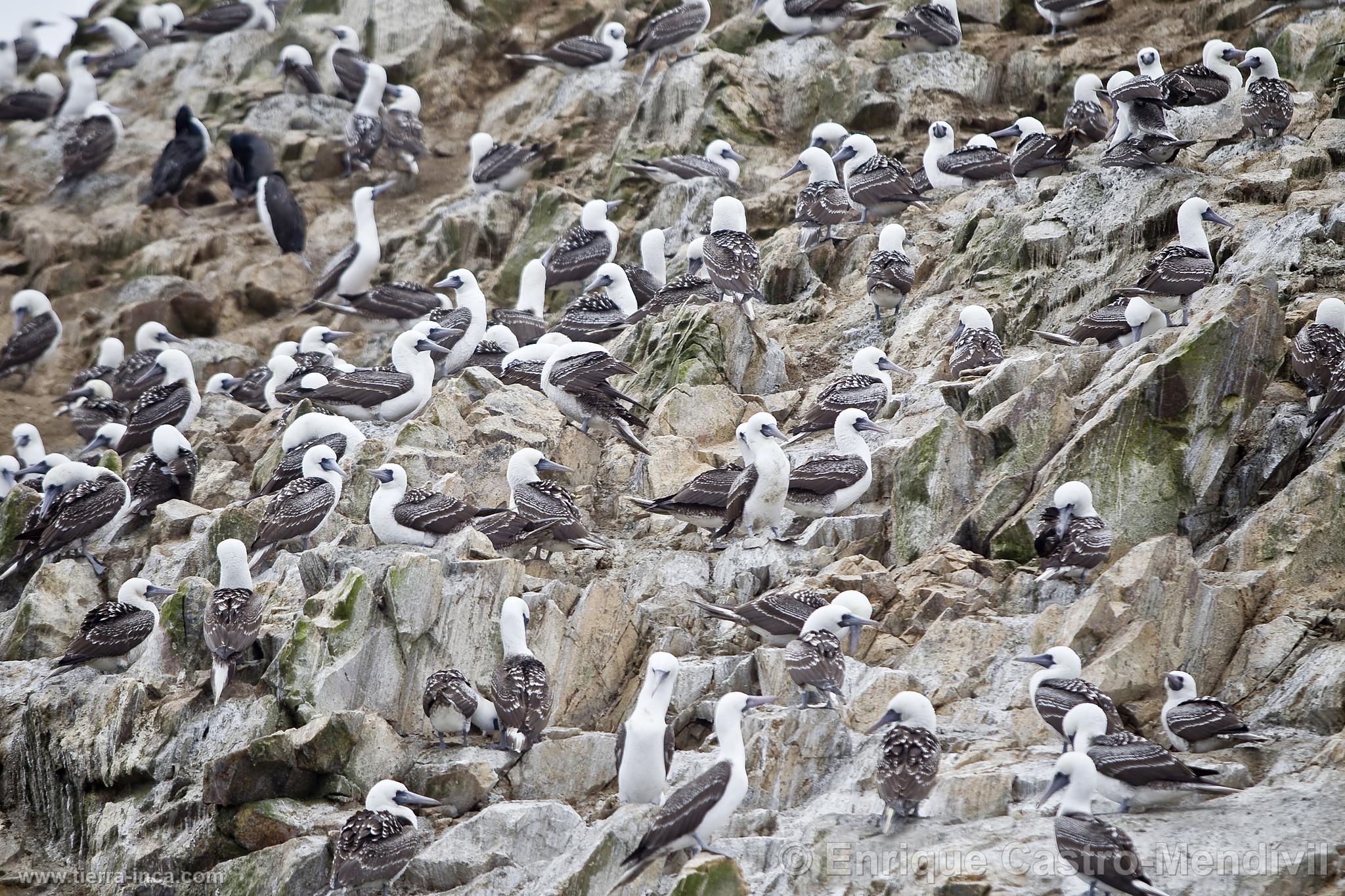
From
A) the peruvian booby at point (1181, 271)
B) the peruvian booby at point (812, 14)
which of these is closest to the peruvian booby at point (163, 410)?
the peruvian booby at point (812, 14)

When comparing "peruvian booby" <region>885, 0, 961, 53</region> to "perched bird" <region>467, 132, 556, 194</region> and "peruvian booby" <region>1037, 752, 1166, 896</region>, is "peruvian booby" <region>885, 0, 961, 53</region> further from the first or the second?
"peruvian booby" <region>1037, 752, 1166, 896</region>

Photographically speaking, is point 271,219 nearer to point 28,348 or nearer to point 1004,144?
point 28,348

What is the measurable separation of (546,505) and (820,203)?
7.31m

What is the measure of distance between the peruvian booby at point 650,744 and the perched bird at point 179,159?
21303mm

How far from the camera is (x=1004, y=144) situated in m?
23.6

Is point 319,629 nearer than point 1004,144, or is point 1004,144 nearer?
point 319,629

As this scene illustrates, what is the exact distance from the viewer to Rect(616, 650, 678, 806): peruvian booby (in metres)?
11.1

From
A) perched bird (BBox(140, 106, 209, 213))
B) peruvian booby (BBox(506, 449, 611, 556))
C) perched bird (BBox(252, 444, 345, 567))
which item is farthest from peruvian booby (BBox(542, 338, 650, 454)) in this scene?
perched bird (BBox(140, 106, 209, 213))

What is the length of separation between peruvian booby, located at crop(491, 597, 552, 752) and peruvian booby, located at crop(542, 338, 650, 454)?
381 centimetres

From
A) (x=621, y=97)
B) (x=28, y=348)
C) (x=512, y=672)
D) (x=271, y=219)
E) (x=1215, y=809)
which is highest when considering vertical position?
(x=1215, y=809)

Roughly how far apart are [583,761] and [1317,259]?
933cm

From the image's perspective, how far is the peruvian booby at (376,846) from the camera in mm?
11219

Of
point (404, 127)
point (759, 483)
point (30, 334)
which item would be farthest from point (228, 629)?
point (404, 127)

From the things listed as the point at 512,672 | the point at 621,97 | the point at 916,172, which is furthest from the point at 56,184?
the point at 512,672
